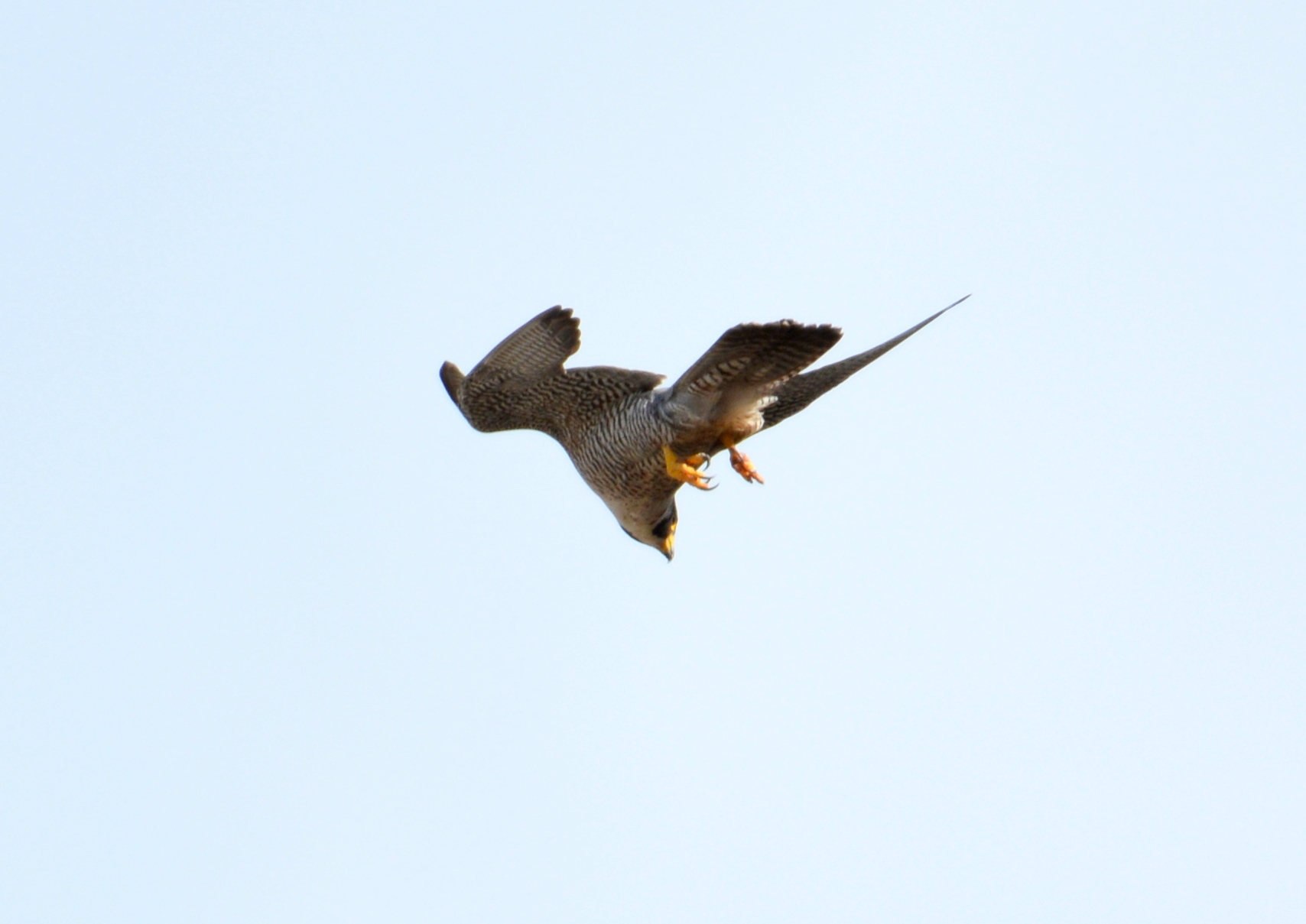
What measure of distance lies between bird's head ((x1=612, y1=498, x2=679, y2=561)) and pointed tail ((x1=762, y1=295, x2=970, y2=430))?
1175mm

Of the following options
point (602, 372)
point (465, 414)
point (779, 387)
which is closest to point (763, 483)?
point (779, 387)

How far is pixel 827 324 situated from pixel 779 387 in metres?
2.03

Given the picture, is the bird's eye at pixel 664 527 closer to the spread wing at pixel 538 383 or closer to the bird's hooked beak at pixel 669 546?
the bird's hooked beak at pixel 669 546

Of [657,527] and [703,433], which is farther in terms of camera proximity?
[657,527]

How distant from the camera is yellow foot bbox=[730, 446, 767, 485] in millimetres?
13375

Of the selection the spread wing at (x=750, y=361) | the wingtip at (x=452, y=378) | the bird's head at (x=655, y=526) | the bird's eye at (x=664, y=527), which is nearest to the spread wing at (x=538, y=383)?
the wingtip at (x=452, y=378)

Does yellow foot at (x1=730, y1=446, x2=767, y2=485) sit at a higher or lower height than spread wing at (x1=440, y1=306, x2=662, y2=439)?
lower

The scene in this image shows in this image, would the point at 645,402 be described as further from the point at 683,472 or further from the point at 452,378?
the point at 452,378

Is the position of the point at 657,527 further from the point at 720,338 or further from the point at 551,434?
the point at 720,338

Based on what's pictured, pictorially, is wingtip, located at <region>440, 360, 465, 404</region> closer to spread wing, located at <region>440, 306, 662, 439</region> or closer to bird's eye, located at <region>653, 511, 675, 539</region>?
spread wing, located at <region>440, 306, 662, 439</region>

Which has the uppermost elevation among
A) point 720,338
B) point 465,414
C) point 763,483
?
point 465,414

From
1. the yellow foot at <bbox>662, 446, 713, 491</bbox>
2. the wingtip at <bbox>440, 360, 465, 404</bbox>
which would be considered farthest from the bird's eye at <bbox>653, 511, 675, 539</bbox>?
the wingtip at <bbox>440, 360, 465, 404</bbox>

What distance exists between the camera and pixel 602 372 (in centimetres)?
1305

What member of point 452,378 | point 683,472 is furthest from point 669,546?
point 452,378
